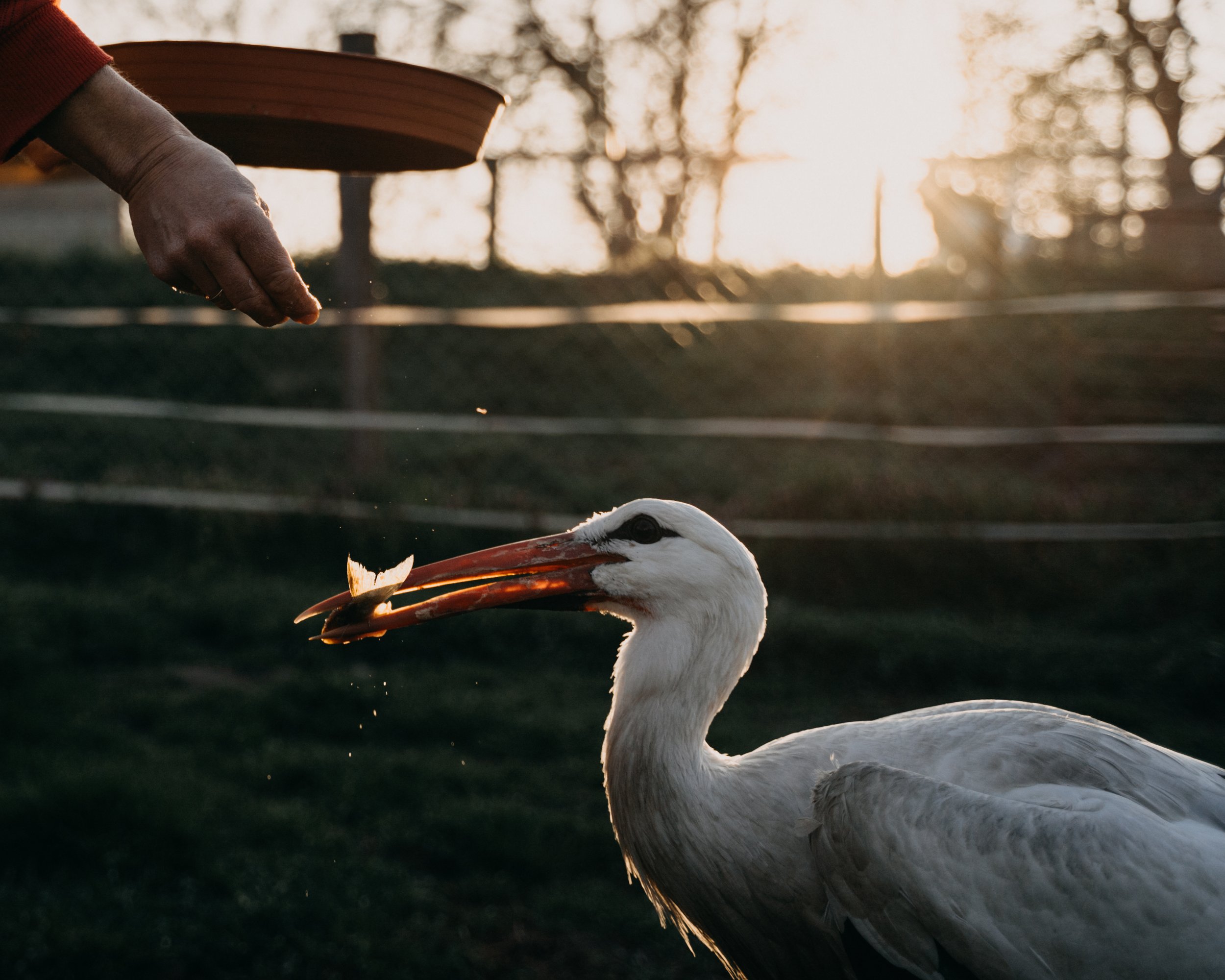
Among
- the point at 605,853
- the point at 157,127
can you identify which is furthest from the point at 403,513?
the point at 157,127

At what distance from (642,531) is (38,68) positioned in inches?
49.3

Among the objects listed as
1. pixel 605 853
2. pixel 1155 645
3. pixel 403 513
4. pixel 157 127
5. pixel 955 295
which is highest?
pixel 955 295

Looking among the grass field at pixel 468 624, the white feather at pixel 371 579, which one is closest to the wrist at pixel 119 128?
the white feather at pixel 371 579

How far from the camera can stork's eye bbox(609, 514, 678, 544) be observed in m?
2.08

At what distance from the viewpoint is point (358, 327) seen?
637 centimetres

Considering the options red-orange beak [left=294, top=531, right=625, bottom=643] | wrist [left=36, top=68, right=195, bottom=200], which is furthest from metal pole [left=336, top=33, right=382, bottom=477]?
wrist [left=36, top=68, right=195, bottom=200]

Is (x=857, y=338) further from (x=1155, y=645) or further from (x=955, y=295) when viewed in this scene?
(x=1155, y=645)

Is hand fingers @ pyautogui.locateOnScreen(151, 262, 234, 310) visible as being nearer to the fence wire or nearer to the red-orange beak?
the red-orange beak

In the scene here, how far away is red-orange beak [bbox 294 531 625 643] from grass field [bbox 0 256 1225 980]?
1.26 meters

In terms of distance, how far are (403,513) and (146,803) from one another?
2.95 metres

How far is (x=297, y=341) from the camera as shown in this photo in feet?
29.7

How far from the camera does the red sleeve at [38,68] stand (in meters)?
1.32

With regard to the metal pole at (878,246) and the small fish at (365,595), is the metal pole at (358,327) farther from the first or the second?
the small fish at (365,595)

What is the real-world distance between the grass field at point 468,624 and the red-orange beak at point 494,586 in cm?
126
